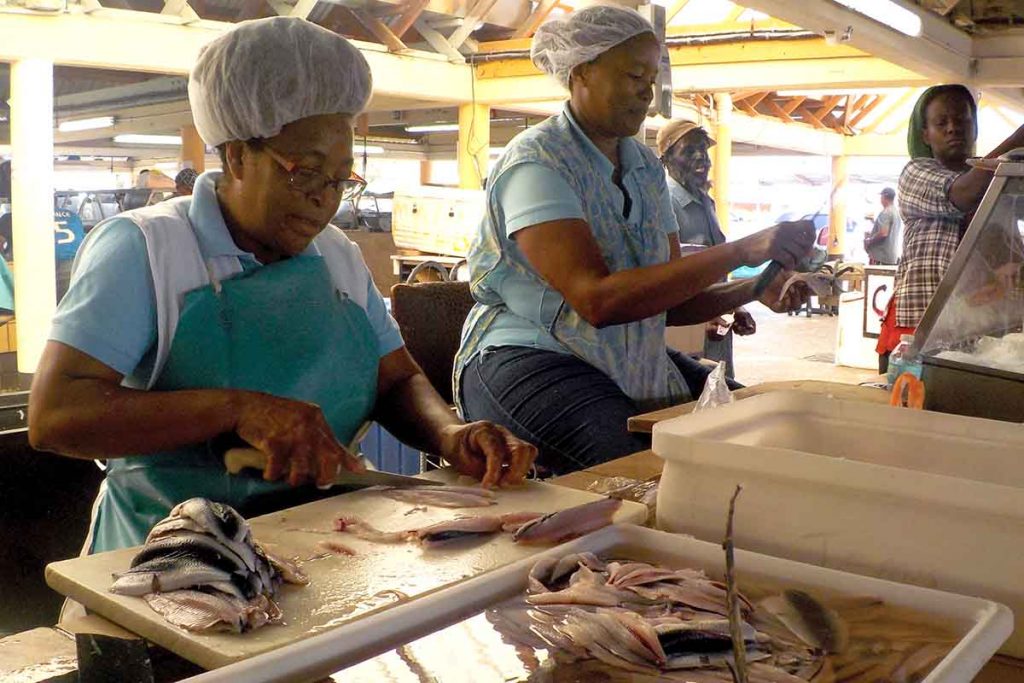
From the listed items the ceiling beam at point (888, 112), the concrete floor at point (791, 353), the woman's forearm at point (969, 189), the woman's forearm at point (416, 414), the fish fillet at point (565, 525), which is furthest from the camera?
the ceiling beam at point (888, 112)

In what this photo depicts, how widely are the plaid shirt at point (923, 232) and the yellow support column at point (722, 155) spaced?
24.7ft

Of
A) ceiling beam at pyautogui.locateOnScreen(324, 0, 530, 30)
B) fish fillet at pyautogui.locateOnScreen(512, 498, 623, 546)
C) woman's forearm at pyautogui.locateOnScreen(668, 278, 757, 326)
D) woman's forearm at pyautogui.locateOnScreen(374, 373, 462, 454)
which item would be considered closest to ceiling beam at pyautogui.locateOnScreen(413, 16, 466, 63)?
ceiling beam at pyautogui.locateOnScreen(324, 0, 530, 30)

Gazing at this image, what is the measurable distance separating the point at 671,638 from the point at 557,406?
1.54 metres

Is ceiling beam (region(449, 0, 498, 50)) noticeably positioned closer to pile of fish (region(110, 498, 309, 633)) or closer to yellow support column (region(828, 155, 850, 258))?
pile of fish (region(110, 498, 309, 633))

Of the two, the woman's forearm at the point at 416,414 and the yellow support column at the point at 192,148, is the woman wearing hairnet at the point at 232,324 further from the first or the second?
the yellow support column at the point at 192,148

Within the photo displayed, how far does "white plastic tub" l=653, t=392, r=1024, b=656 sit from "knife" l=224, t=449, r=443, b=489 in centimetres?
57

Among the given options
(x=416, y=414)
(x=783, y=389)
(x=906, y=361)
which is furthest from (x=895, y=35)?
(x=416, y=414)

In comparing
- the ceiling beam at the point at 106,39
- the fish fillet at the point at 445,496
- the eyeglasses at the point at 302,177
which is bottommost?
the fish fillet at the point at 445,496

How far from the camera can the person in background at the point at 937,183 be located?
178 inches

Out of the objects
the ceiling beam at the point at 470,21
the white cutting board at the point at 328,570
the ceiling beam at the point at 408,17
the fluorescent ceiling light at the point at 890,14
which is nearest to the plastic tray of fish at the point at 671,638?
the white cutting board at the point at 328,570

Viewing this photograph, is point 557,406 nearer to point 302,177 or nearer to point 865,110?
point 302,177

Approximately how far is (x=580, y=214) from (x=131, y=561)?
165cm

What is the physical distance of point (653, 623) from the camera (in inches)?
47.5

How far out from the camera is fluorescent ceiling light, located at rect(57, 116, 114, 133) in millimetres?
16266
